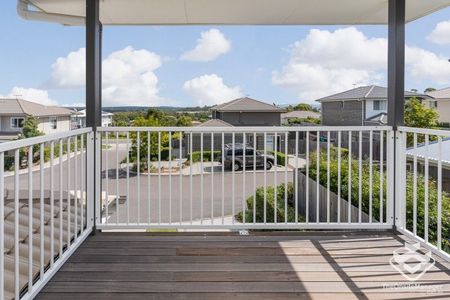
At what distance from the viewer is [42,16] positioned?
13.2 feet

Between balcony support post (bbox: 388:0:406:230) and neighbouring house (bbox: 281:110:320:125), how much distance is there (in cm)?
473

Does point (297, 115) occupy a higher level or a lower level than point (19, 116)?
higher

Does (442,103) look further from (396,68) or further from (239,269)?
(239,269)

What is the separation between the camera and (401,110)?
3391mm

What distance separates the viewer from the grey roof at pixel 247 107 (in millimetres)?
8195

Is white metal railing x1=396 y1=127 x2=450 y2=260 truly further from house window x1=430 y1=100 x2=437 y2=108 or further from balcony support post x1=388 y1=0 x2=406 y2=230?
house window x1=430 y1=100 x2=437 y2=108

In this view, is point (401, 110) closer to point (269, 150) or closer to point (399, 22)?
point (399, 22)

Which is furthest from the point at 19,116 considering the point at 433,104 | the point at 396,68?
the point at 433,104

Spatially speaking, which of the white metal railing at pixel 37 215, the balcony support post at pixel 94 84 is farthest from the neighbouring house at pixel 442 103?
the white metal railing at pixel 37 215

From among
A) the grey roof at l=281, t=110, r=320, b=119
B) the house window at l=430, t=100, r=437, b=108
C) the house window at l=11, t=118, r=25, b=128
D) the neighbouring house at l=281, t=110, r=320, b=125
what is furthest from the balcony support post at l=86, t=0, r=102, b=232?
the house window at l=430, t=100, r=437, b=108

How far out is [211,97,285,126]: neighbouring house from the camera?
24.7 feet

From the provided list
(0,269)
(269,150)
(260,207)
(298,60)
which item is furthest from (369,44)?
(0,269)

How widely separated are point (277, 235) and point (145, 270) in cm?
122

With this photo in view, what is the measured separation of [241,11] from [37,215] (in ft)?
8.93
